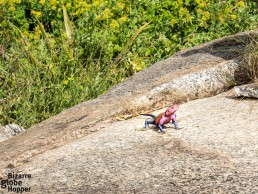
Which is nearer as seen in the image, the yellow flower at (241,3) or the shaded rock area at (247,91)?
the shaded rock area at (247,91)

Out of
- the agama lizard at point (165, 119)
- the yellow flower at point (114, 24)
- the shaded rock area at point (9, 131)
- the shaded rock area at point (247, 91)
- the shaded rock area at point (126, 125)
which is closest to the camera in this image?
the shaded rock area at point (126, 125)

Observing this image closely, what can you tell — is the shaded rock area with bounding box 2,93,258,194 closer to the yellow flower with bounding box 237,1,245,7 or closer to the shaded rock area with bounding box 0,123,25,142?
the shaded rock area with bounding box 0,123,25,142

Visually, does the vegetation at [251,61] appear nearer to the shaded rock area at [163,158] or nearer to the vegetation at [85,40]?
the shaded rock area at [163,158]

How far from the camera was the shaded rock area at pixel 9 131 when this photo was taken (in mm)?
5711

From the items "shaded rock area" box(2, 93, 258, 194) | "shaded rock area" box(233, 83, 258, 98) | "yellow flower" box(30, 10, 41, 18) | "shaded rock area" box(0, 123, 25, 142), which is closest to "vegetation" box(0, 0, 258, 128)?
"yellow flower" box(30, 10, 41, 18)

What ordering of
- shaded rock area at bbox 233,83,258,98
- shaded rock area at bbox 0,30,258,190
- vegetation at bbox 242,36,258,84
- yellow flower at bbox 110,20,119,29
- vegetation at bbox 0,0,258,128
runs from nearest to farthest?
shaded rock area at bbox 0,30,258,190 < shaded rock area at bbox 233,83,258,98 < vegetation at bbox 242,36,258,84 < vegetation at bbox 0,0,258,128 < yellow flower at bbox 110,20,119,29

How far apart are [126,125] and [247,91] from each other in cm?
94

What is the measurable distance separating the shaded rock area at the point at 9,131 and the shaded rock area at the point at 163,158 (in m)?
1.12

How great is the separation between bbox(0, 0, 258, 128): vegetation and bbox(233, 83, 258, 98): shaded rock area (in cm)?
192

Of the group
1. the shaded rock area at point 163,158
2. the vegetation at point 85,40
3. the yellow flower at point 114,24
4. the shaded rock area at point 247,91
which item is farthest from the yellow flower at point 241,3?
the shaded rock area at point 163,158

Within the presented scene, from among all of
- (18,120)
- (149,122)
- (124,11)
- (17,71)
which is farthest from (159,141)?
(124,11)

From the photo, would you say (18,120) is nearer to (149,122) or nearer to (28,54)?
(28,54)

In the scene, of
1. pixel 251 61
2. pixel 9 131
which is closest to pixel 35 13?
pixel 9 131

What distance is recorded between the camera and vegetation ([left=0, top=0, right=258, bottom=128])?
6.62 m
